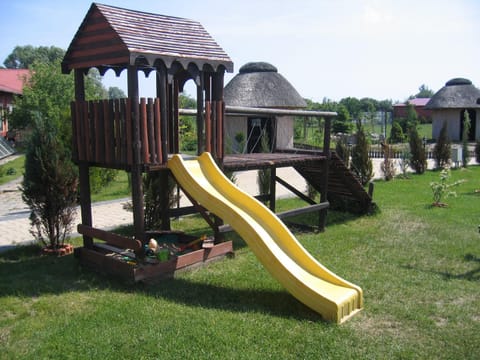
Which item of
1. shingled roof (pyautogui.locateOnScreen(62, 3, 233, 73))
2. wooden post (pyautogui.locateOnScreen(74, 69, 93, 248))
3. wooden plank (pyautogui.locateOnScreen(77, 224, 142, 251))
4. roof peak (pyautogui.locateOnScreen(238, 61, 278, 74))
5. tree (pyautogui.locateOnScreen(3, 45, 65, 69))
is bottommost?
wooden plank (pyautogui.locateOnScreen(77, 224, 142, 251))

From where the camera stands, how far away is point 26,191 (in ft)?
21.4

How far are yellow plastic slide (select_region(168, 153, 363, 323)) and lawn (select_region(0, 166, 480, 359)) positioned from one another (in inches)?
6.9

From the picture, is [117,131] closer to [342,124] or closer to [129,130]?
[129,130]

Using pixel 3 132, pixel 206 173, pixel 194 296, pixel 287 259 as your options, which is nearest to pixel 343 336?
pixel 287 259

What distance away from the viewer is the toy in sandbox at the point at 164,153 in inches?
208

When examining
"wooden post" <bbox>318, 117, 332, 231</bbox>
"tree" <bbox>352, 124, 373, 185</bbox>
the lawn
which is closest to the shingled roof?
"wooden post" <bbox>318, 117, 332, 231</bbox>

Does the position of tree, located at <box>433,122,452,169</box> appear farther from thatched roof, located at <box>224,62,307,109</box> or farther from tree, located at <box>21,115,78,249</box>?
tree, located at <box>21,115,78,249</box>

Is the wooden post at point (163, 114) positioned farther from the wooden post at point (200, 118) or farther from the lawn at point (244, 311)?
the lawn at point (244, 311)

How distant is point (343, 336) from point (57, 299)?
3056mm

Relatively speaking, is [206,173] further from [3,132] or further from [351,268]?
[3,132]

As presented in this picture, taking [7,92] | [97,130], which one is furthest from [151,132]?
[7,92]

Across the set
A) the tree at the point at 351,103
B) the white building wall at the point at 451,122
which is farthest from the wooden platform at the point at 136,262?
the tree at the point at 351,103

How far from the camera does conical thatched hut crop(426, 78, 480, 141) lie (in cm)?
3156

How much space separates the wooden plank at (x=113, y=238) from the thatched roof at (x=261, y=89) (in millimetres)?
17110
